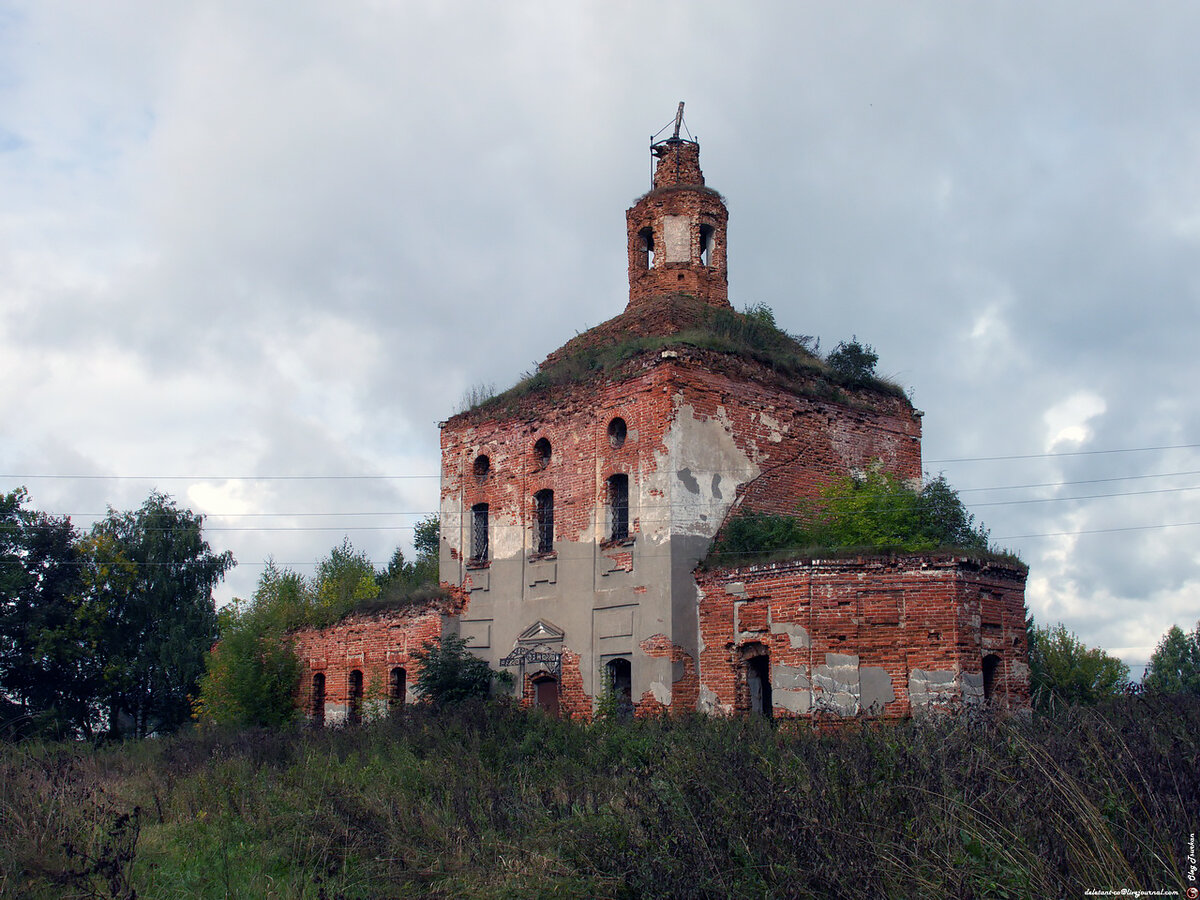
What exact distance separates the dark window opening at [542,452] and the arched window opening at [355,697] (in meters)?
7.59

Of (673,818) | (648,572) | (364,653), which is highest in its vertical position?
(648,572)

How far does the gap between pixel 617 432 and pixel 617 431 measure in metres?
0.03

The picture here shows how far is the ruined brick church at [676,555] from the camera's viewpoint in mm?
15750

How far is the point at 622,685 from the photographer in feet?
60.6

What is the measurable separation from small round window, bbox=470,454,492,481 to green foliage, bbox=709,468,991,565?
6.45m

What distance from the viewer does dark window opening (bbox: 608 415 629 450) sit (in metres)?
19.4

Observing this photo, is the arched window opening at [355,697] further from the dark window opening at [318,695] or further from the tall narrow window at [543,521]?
the tall narrow window at [543,521]

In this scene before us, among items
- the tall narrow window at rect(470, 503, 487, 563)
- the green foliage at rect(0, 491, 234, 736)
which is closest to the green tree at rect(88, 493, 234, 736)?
the green foliage at rect(0, 491, 234, 736)

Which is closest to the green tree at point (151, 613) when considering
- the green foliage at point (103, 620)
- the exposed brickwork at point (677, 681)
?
the green foliage at point (103, 620)

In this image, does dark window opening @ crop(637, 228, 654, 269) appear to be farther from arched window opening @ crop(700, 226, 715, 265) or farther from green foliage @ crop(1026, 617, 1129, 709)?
green foliage @ crop(1026, 617, 1129, 709)

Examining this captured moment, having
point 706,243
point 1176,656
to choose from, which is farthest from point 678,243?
point 1176,656

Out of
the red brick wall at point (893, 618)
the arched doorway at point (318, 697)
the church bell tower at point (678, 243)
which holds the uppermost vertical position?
the church bell tower at point (678, 243)

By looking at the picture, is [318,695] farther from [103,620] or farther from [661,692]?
[103,620]

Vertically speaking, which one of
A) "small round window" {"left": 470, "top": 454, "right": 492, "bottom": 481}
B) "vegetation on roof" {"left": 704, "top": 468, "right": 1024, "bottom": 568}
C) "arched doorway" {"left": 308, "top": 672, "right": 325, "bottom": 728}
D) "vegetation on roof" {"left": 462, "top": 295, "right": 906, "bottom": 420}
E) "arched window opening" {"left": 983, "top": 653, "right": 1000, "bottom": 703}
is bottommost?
"arched doorway" {"left": 308, "top": 672, "right": 325, "bottom": 728}
